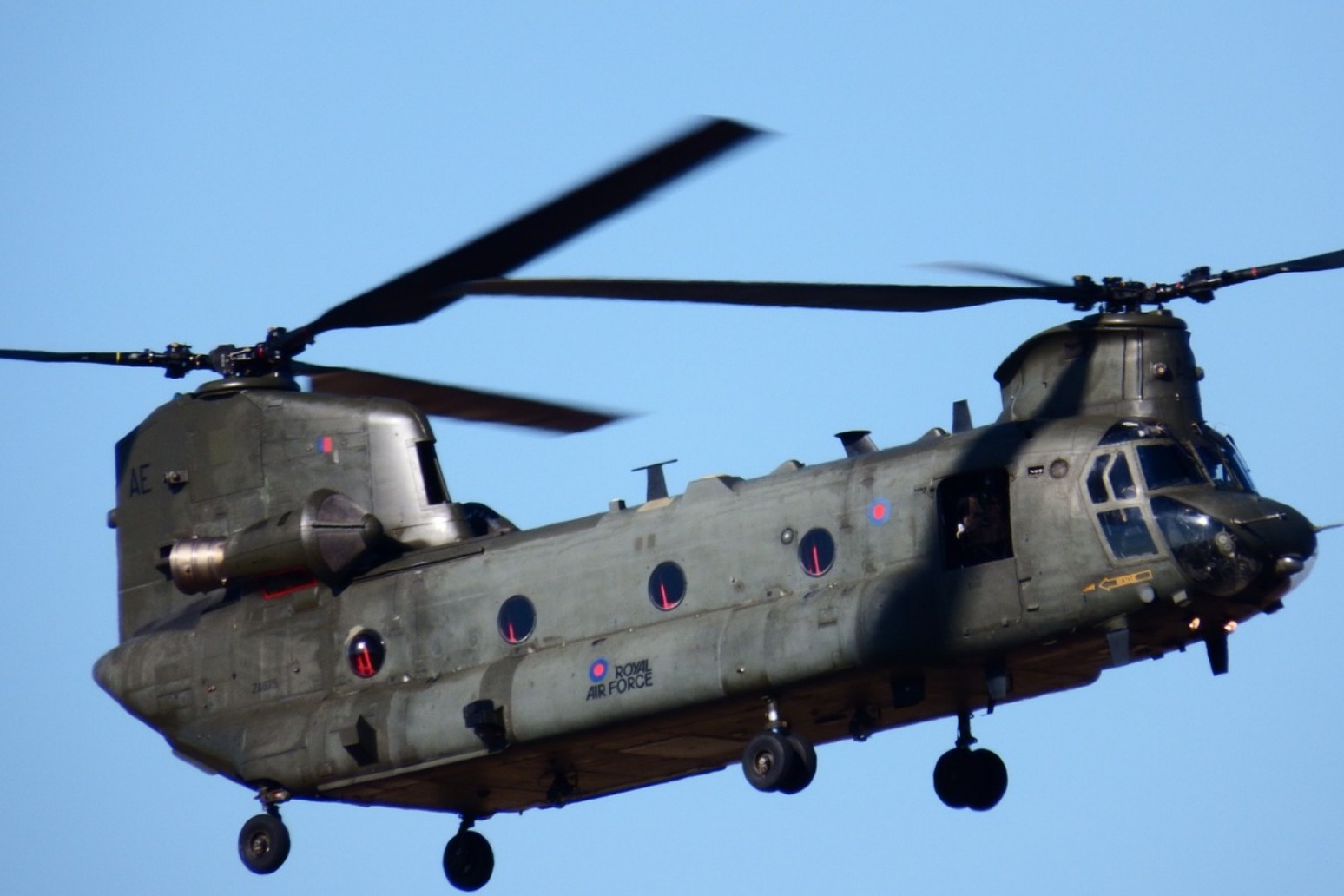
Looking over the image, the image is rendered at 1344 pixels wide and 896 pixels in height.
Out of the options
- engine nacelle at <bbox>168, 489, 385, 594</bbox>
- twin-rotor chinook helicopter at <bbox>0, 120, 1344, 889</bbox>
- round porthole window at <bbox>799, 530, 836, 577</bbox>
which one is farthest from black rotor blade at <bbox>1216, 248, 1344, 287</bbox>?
engine nacelle at <bbox>168, 489, 385, 594</bbox>

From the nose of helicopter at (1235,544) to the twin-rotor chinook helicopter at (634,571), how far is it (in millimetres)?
29

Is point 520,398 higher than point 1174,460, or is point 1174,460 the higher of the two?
point 520,398

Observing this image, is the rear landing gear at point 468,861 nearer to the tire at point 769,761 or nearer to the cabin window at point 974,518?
the tire at point 769,761

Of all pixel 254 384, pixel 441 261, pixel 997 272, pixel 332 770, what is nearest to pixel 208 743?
pixel 332 770

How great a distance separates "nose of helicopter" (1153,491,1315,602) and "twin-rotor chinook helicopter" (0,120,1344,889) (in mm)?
29

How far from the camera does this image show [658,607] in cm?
2559

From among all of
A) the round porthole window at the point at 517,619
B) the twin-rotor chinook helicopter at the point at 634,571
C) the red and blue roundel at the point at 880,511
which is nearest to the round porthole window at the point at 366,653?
the twin-rotor chinook helicopter at the point at 634,571

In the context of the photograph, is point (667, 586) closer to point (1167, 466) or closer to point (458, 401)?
point (458, 401)

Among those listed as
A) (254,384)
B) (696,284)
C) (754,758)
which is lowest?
(754,758)

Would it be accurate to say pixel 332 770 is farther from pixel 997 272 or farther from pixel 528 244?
pixel 997 272

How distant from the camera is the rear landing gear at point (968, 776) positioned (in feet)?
85.5

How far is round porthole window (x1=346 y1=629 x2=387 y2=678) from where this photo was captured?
27.3 m

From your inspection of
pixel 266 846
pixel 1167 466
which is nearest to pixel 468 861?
pixel 266 846

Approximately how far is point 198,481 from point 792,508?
307 inches
